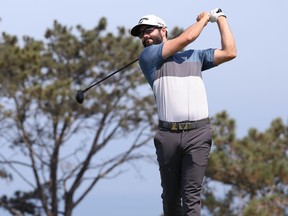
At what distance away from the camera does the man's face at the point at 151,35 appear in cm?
497

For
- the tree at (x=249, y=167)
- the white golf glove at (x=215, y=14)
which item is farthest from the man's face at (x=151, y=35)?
the tree at (x=249, y=167)

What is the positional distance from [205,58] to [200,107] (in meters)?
0.31

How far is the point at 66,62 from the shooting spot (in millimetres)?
24297

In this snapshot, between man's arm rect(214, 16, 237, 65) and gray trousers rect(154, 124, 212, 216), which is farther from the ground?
man's arm rect(214, 16, 237, 65)

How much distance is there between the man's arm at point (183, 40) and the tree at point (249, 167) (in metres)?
11.0

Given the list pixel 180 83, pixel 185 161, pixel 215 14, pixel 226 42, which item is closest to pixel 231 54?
pixel 226 42

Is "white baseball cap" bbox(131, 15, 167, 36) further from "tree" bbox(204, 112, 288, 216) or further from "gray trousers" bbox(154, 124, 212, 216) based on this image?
"tree" bbox(204, 112, 288, 216)

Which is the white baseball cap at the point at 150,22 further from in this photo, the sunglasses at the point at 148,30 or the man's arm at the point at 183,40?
the man's arm at the point at 183,40

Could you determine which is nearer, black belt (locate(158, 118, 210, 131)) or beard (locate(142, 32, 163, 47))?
black belt (locate(158, 118, 210, 131))

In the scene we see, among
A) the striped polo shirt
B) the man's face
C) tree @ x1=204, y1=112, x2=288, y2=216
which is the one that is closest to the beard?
the man's face

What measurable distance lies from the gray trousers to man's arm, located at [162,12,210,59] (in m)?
0.48

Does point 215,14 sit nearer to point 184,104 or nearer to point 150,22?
point 150,22

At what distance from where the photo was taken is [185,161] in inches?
189

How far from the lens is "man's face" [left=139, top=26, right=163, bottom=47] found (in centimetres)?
497
